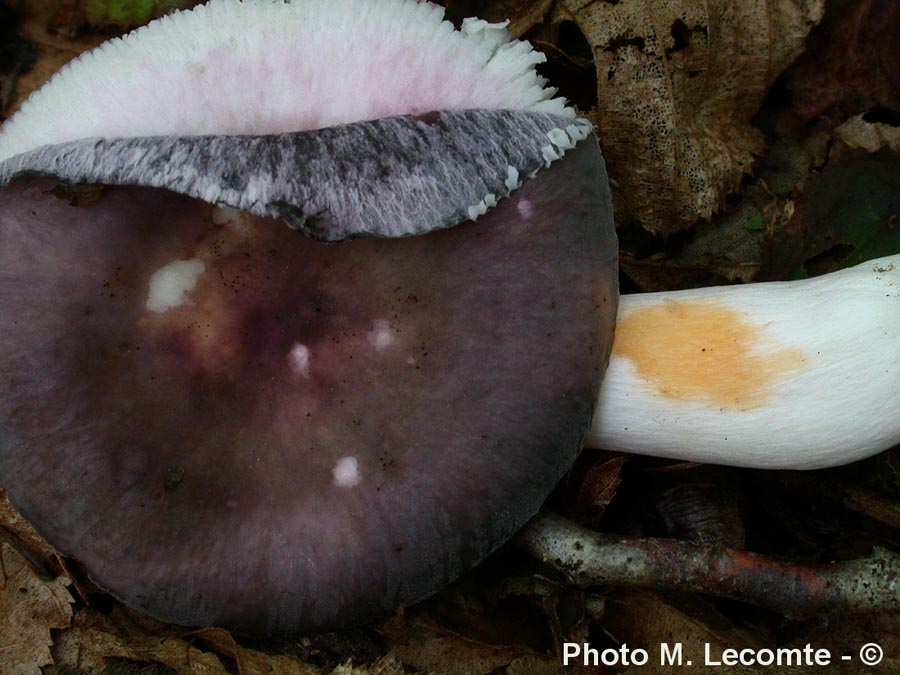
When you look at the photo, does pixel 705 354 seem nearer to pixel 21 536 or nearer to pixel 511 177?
pixel 511 177

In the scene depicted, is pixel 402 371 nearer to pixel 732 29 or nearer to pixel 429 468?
pixel 429 468

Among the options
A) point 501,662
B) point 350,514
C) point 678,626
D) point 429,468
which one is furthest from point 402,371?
point 678,626

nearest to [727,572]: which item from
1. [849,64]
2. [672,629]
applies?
[672,629]

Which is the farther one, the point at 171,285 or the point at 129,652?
the point at 129,652

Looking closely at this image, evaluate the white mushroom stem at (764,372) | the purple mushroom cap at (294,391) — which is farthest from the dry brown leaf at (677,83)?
the purple mushroom cap at (294,391)

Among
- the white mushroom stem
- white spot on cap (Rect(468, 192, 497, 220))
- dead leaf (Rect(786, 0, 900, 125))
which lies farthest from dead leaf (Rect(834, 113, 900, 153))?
white spot on cap (Rect(468, 192, 497, 220))
